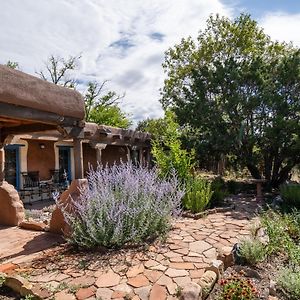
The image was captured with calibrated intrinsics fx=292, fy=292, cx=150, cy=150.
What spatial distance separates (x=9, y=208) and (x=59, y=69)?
1881 cm

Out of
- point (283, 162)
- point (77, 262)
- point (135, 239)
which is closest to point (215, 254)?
point (135, 239)

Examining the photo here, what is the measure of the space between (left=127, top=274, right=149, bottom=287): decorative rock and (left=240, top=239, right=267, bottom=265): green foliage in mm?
1430

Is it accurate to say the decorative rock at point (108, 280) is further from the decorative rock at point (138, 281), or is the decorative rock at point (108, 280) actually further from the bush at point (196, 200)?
the bush at point (196, 200)

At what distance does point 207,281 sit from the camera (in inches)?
130

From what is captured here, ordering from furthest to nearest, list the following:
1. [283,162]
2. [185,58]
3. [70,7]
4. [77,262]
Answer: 1. [185,58]
2. [283,162]
3. [70,7]
4. [77,262]

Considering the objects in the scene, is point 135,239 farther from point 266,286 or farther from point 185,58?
point 185,58

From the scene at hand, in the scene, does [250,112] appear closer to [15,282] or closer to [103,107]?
[15,282]

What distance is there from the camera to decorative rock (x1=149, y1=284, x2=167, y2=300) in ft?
9.91

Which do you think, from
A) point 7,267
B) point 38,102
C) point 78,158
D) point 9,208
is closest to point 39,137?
point 9,208

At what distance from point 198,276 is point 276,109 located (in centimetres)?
807

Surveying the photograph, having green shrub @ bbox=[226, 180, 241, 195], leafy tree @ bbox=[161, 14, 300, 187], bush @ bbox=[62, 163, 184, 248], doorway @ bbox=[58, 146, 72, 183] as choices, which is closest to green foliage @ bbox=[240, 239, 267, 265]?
bush @ bbox=[62, 163, 184, 248]

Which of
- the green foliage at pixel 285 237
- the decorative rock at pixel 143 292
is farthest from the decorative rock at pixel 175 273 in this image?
the green foliage at pixel 285 237

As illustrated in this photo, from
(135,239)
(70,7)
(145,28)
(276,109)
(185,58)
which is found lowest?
(135,239)

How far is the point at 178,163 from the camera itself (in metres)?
7.61
